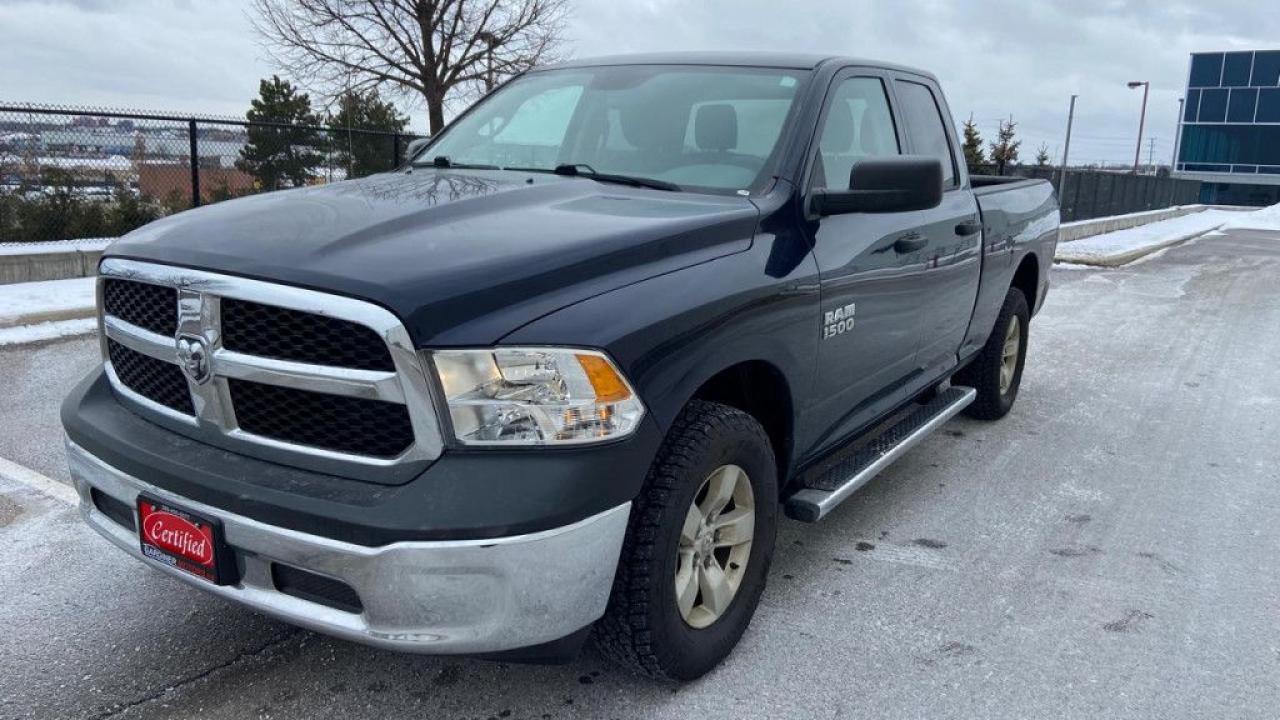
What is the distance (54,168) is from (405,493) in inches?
410

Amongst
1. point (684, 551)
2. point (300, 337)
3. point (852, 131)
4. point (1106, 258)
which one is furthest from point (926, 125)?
point (1106, 258)

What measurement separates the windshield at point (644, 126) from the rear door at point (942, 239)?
0.89 m

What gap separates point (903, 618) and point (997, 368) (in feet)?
8.56

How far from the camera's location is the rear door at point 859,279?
3.27m

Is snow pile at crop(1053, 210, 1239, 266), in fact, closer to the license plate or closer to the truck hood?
the truck hood

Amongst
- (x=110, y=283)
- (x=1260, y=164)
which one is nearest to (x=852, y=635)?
(x=110, y=283)

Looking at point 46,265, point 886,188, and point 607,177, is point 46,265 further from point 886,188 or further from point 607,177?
point 886,188

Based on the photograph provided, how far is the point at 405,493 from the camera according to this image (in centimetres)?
216

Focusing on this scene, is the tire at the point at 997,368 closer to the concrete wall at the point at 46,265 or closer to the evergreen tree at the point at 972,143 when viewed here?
the concrete wall at the point at 46,265

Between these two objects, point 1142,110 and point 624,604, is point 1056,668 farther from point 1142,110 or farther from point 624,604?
point 1142,110

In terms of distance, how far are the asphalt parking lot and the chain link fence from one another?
19.9 ft

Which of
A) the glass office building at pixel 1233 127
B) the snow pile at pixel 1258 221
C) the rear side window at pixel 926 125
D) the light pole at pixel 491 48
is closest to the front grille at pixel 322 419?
the rear side window at pixel 926 125

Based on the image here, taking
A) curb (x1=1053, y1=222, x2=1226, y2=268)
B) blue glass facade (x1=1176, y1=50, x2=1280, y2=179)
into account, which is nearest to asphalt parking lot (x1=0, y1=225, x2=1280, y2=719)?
curb (x1=1053, y1=222, x2=1226, y2=268)

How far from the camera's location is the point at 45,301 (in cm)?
818
